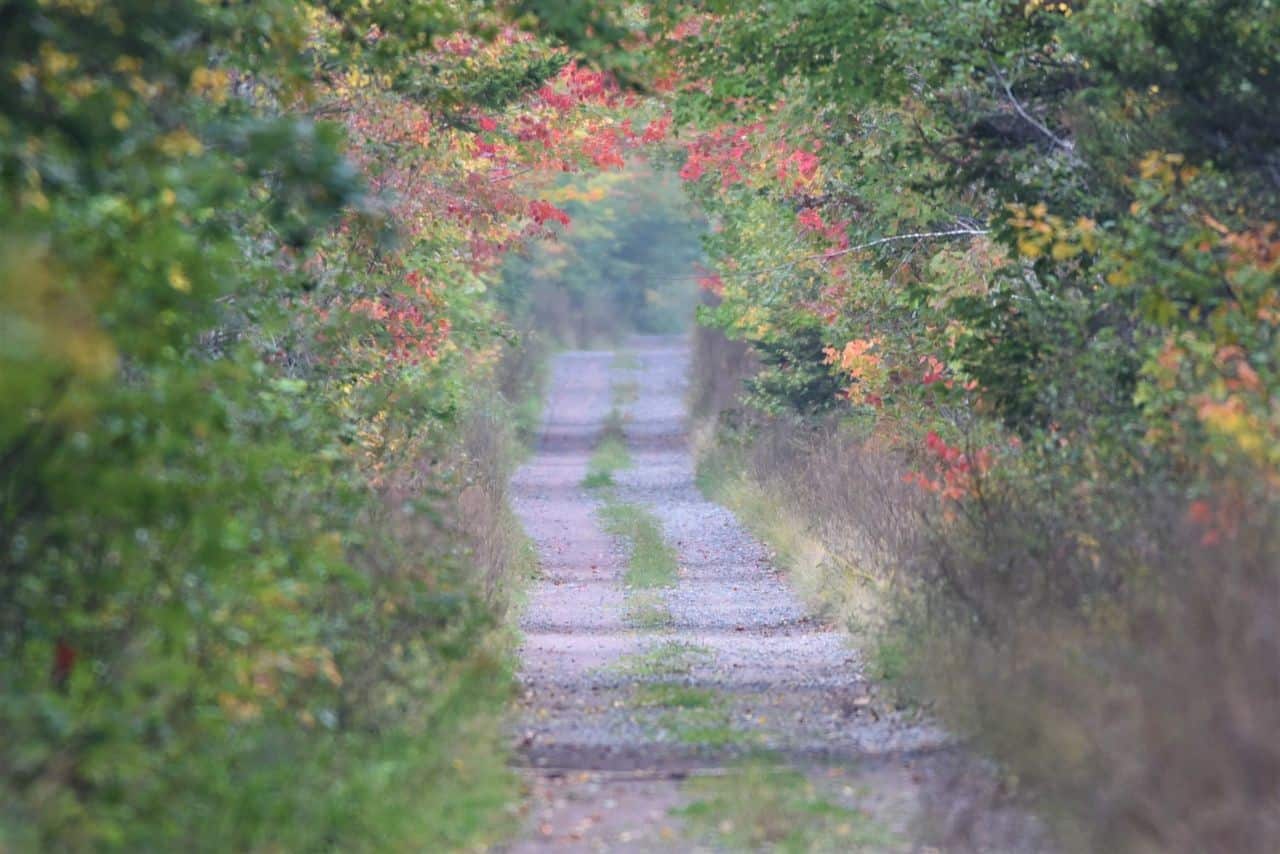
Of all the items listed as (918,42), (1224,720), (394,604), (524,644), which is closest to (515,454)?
(524,644)

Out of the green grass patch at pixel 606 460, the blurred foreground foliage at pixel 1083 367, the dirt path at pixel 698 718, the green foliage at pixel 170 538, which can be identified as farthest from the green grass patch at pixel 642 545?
the green foliage at pixel 170 538

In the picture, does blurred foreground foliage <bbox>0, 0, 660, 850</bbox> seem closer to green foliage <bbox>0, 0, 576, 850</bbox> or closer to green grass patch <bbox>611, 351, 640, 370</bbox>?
green foliage <bbox>0, 0, 576, 850</bbox>

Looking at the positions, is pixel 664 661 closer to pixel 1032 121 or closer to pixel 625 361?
pixel 1032 121

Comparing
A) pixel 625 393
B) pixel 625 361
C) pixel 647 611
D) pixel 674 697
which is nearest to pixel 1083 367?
pixel 674 697

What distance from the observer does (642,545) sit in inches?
1044

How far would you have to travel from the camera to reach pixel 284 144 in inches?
308

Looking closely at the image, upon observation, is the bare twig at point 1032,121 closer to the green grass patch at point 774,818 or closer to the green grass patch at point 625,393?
the green grass patch at point 774,818

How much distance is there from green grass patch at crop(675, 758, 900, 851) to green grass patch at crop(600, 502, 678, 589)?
1261 cm

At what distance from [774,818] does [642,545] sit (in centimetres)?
1757

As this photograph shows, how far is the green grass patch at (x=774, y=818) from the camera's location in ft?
28.6

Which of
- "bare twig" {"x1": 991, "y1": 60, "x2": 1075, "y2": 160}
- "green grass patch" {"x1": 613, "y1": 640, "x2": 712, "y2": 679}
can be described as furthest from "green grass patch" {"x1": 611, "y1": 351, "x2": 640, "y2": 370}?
"bare twig" {"x1": 991, "y1": 60, "x2": 1075, "y2": 160}

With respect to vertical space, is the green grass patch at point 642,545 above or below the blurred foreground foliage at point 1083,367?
below

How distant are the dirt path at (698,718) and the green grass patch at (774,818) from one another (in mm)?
11

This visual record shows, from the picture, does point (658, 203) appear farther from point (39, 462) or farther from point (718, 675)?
point (39, 462)
